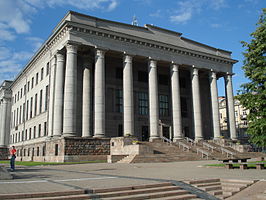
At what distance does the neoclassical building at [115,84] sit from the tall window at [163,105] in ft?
0.56

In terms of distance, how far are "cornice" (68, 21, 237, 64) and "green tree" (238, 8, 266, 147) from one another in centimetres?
1791

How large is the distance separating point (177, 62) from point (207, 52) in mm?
Result: 7606

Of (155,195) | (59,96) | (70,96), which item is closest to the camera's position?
(155,195)

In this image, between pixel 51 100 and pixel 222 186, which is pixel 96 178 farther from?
pixel 51 100

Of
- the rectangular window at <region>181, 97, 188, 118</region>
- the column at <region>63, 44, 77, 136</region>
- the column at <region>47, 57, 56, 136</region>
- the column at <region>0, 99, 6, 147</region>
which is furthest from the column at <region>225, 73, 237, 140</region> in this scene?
the column at <region>0, 99, 6, 147</region>

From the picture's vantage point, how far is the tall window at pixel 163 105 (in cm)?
4651


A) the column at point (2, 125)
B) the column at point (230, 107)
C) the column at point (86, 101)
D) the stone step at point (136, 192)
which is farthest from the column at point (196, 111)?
the column at point (2, 125)

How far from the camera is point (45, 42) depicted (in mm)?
42281

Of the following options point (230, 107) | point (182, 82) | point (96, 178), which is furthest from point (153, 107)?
point (96, 178)

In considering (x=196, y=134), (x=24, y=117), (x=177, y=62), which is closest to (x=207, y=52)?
(x=177, y=62)

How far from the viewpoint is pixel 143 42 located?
3953 cm

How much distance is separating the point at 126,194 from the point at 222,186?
495cm

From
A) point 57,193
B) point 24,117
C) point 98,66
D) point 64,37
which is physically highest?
point 64,37

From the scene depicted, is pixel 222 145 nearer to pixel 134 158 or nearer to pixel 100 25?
pixel 134 158
